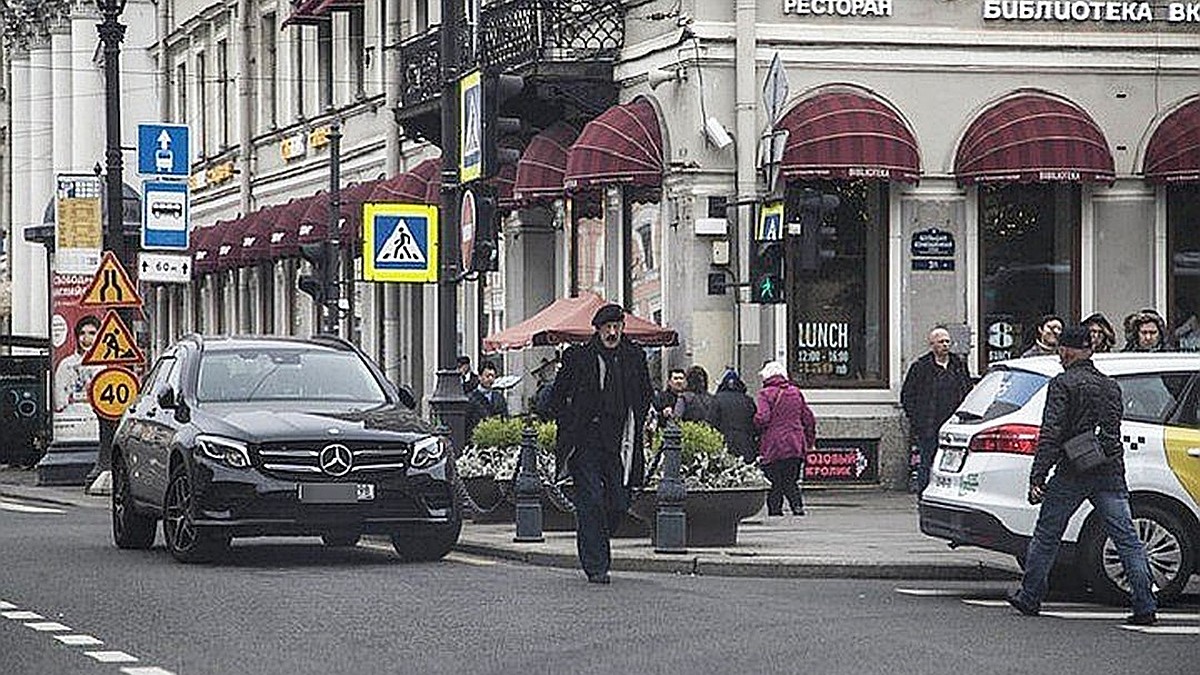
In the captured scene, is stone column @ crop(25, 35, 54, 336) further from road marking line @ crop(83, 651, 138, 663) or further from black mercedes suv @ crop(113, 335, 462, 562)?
road marking line @ crop(83, 651, 138, 663)

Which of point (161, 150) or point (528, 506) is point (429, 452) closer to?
point (528, 506)

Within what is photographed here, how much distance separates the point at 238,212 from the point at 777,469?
2800 centimetres

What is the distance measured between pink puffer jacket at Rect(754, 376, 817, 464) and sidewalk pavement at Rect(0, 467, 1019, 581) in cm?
71

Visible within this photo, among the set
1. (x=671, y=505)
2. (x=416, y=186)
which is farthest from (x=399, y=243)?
(x=416, y=186)

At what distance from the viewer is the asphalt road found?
12.8 meters

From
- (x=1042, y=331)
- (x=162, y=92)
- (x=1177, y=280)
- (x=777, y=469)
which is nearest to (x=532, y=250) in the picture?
(x=1177, y=280)

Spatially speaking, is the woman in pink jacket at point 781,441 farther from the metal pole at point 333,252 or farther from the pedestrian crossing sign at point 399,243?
the metal pole at point 333,252

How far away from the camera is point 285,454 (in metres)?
18.4

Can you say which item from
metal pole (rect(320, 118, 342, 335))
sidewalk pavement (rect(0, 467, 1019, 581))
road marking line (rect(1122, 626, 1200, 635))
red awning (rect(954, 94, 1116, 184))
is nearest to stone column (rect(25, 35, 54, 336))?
metal pole (rect(320, 118, 342, 335))

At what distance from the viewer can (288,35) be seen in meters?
48.3

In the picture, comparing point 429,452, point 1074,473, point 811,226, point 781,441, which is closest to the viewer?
point 1074,473

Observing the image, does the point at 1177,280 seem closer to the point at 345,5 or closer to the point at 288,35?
the point at 345,5

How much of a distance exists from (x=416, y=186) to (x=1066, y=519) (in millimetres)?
22178

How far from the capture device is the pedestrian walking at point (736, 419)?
83.9 feet
